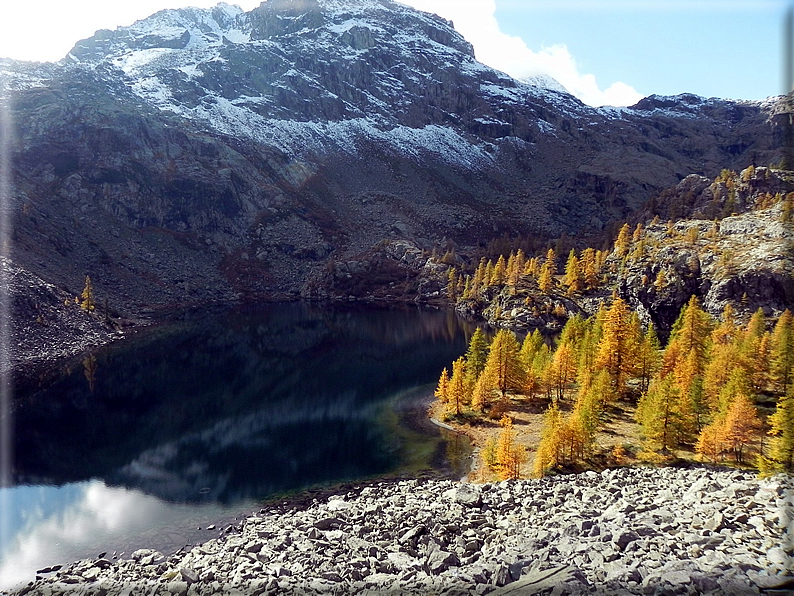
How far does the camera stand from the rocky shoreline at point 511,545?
17453 mm

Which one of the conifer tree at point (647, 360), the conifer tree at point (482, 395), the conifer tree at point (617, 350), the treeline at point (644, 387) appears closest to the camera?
the treeline at point (644, 387)

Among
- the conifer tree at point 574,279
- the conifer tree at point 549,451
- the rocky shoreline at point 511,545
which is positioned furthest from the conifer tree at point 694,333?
the conifer tree at point 574,279

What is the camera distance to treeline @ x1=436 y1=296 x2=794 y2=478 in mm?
37281

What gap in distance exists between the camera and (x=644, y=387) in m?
58.4

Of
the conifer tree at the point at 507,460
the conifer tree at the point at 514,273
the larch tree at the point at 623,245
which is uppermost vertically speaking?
the larch tree at the point at 623,245

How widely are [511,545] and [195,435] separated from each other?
45220 mm

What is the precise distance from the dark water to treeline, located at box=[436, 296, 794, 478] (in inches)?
345

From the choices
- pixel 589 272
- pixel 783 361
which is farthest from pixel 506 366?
pixel 589 272

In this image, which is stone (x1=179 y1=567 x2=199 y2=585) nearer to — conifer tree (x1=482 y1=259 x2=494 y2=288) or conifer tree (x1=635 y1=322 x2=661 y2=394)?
conifer tree (x1=635 y1=322 x2=661 y2=394)

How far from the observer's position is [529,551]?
22703mm

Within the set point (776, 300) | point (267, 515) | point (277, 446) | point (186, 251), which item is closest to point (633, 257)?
point (776, 300)

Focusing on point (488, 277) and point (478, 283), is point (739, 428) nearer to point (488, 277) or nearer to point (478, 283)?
point (488, 277)

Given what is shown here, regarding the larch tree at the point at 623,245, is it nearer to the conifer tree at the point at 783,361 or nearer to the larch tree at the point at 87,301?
the conifer tree at the point at 783,361

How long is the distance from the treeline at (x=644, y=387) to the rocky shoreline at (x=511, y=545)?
180 inches
